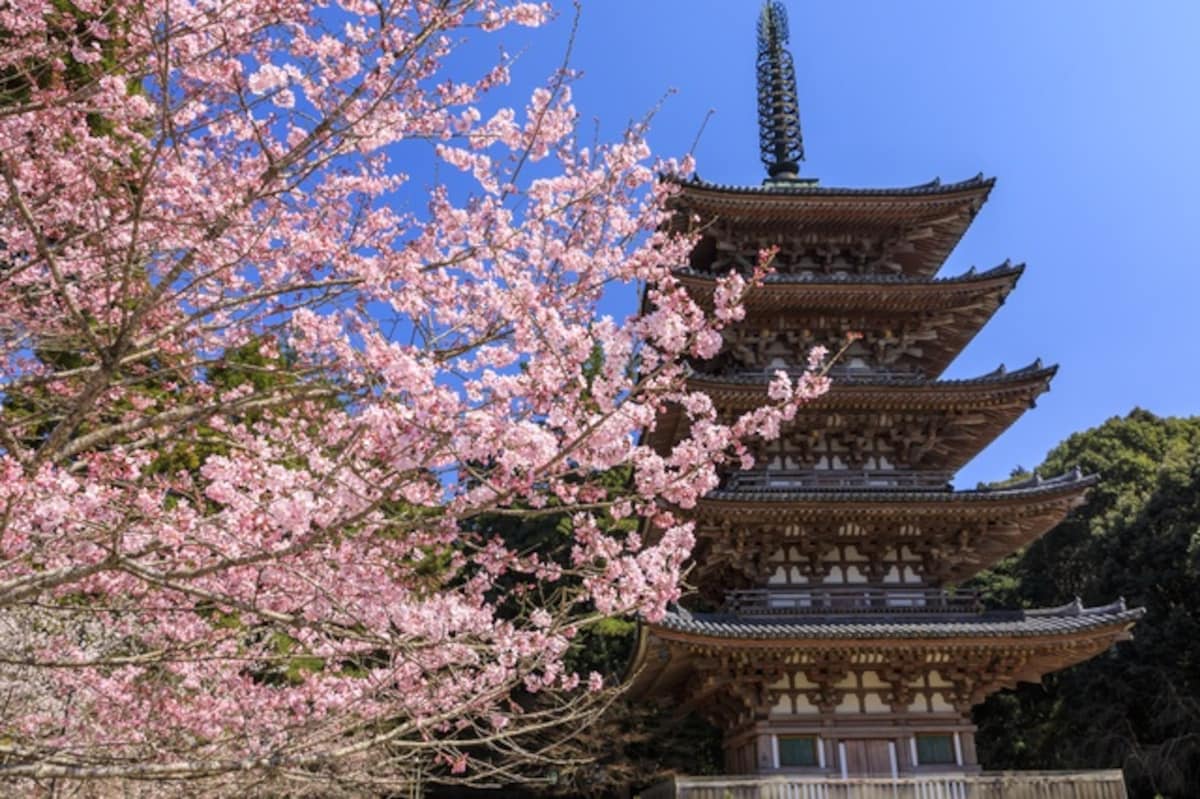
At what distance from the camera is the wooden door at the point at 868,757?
12469 mm

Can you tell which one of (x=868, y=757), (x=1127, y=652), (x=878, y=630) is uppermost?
(x=1127, y=652)

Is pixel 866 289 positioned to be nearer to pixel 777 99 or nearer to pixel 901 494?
pixel 901 494

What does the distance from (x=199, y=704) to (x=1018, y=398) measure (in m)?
11.9

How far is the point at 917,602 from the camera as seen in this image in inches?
532

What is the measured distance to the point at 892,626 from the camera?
12.4 m

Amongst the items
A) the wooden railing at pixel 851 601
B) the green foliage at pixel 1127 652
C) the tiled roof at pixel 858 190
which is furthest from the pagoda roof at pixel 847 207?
the green foliage at pixel 1127 652

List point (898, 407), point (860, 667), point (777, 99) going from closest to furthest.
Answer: point (860, 667), point (898, 407), point (777, 99)

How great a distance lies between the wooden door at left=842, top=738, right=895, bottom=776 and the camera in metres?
12.5

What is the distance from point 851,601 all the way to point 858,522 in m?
1.15

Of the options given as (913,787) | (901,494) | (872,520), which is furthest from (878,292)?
(913,787)

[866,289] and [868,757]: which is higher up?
[866,289]

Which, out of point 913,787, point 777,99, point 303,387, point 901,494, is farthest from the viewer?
point 777,99

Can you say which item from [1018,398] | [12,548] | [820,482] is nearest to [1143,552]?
[1018,398]

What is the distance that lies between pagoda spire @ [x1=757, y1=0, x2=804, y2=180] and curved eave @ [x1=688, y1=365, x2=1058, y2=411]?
5851 mm
